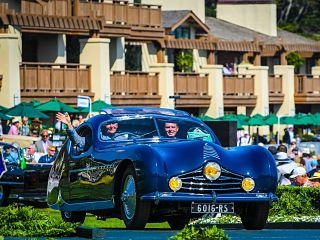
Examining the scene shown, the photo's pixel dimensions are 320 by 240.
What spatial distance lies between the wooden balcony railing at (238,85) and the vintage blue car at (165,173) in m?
45.5

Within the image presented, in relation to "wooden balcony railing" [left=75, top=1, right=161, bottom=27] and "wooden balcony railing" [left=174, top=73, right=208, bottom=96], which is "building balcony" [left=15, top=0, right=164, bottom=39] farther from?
"wooden balcony railing" [left=174, top=73, right=208, bottom=96]

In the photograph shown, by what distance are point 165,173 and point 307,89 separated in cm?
5618

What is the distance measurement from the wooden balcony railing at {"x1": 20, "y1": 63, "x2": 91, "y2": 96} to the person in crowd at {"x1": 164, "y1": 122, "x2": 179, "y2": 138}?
29.8 metres

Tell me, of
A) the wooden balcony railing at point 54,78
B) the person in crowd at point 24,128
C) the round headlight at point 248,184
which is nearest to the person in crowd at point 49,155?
the person in crowd at point 24,128

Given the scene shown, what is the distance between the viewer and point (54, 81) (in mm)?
48406

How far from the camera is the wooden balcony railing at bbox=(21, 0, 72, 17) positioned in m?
49.8

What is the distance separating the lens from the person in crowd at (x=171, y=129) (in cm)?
1738

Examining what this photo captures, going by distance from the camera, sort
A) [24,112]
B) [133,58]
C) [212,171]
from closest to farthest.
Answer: [212,171]
[24,112]
[133,58]

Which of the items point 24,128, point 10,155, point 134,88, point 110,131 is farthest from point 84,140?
point 134,88

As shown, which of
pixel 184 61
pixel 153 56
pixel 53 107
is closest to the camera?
pixel 53 107

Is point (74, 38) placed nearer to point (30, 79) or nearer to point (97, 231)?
point (30, 79)

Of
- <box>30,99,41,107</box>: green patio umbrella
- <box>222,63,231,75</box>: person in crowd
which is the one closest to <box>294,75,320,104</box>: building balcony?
<box>222,63,231,75</box>: person in crowd

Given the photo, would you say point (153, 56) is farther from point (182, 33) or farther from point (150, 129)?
point (150, 129)

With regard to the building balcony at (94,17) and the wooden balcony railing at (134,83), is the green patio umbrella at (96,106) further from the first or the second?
the wooden balcony railing at (134,83)
